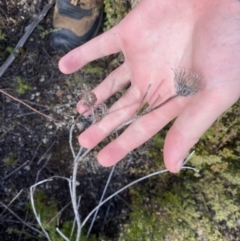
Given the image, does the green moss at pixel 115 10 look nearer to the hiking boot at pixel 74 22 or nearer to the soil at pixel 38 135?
the hiking boot at pixel 74 22

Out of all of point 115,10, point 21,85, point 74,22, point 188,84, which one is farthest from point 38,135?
point 188,84

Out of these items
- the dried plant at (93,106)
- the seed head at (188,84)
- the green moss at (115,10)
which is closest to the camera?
the seed head at (188,84)

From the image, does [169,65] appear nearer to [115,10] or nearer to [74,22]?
[115,10]

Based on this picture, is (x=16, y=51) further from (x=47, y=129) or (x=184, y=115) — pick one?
(x=184, y=115)

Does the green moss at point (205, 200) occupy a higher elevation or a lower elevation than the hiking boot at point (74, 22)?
lower

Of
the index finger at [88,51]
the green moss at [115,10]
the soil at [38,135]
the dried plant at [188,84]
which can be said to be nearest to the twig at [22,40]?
the soil at [38,135]

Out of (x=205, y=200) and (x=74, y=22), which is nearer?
(x=205, y=200)
